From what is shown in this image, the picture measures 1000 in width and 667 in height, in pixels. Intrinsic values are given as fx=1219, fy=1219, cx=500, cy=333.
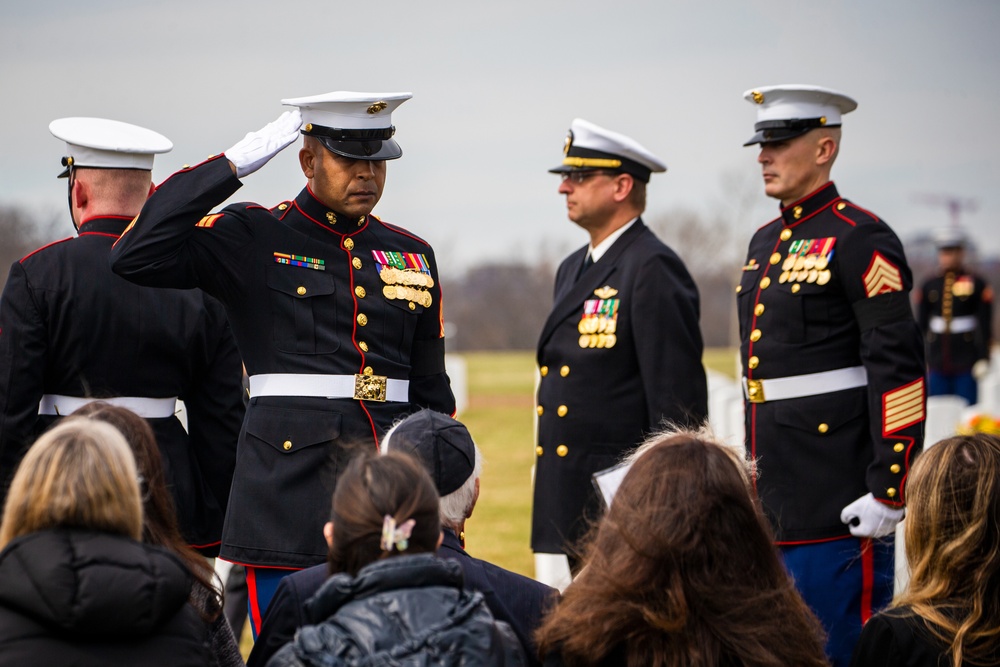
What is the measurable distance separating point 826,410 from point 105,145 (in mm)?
2660

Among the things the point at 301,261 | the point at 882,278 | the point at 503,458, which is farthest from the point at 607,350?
the point at 503,458

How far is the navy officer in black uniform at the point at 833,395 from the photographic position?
4.15 meters

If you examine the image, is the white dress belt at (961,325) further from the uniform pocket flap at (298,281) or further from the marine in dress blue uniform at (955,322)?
the uniform pocket flap at (298,281)

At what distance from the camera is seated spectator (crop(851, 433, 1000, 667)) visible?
2.49 meters

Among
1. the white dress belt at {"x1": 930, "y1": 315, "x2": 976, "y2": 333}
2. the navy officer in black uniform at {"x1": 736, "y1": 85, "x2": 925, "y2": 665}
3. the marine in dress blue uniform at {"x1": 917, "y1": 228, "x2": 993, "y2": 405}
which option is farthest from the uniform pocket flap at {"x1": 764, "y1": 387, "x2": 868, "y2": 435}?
the white dress belt at {"x1": 930, "y1": 315, "x2": 976, "y2": 333}

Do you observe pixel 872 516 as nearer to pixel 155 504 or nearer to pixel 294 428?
pixel 294 428

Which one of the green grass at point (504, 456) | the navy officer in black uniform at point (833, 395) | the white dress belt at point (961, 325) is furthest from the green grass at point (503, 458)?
the white dress belt at point (961, 325)

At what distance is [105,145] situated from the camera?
13.4 ft

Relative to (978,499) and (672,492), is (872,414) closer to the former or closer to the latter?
(978,499)

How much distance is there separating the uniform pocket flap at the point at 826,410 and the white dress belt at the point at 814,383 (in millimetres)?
22

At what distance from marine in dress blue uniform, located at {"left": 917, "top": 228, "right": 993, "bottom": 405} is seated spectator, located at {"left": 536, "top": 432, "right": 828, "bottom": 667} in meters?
12.1

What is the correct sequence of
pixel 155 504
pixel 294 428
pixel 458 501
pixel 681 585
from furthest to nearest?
pixel 294 428 < pixel 458 501 < pixel 155 504 < pixel 681 585

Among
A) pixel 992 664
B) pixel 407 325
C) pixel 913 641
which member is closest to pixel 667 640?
pixel 913 641

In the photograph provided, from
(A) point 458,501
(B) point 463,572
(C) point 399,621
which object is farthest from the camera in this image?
(A) point 458,501
